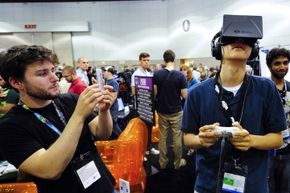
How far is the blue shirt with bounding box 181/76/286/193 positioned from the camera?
1.29 metres

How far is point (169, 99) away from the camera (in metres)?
4.10

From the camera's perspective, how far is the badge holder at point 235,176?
1270 mm

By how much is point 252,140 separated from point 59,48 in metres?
14.9

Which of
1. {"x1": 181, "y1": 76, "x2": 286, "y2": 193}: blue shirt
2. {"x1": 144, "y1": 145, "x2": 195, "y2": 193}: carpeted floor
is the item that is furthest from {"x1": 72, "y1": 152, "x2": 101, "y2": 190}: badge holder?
{"x1": 144, "y1": 145, "x2": 195, "y2": 193}: carpeted floor

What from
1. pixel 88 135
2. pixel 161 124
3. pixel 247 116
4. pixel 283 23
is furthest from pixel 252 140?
pixel 283 23

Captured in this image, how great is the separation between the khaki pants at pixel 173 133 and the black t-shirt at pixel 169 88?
110mm

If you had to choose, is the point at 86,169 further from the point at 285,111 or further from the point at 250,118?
the point at 285,111

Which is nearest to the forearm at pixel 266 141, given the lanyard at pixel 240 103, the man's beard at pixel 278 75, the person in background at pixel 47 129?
the lanyard at pixel 240 103

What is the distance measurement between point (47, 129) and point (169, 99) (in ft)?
9.69

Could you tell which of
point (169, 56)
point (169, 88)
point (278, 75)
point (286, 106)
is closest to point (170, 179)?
point (169, 88)

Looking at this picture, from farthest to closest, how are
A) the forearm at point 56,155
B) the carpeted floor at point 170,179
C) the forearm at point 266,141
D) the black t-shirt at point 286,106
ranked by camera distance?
the carpeted floor at point 170,179 → the black t-shirt at point 286,106 → the forearm at point 266,141 → the forearm at point 56,155

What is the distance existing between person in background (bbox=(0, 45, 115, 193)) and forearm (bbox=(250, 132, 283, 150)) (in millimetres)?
727

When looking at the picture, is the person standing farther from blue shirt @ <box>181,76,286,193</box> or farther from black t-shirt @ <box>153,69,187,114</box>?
blue shirt @ <box>181,76,286,193</box>

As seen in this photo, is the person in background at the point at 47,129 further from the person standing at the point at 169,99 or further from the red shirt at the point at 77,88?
the person standing at the point at 169,99
